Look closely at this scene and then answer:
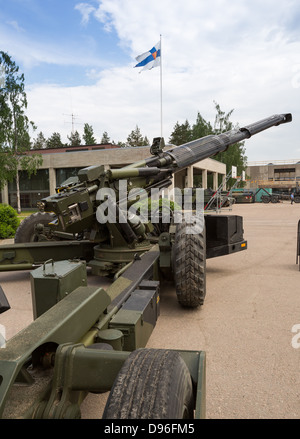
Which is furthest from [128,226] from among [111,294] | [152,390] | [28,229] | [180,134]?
[180,134]

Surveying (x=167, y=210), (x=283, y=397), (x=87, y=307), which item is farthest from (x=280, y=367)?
(x=167, y=210)

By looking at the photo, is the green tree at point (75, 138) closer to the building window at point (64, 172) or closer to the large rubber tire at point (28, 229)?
the building window at point (64, 172)

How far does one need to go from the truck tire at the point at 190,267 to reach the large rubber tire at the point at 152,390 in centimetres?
251

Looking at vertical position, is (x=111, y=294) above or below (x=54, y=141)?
below

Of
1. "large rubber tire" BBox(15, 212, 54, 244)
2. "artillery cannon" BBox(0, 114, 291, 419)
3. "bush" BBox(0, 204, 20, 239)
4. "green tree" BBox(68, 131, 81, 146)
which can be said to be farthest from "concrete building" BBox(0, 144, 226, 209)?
"green tree" BBox(68, 131, 81, 146)

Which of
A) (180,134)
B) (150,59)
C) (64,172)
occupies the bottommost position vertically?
(64,172)

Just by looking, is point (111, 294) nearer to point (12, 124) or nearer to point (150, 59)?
point (150, 59)

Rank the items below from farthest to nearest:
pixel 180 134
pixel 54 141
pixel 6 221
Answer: pixel 54 141 → pixel 180 134 → pixel 6 221

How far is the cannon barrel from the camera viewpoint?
6.36 m

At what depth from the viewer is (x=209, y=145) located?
6844 millimetres

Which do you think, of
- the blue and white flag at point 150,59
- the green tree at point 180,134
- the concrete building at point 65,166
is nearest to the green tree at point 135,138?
the green tree at point 180,134

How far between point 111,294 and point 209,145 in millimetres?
4395
